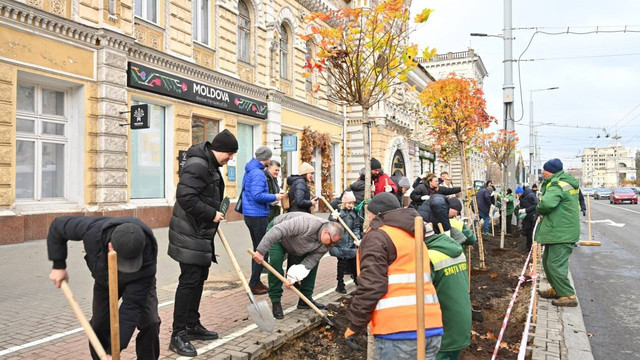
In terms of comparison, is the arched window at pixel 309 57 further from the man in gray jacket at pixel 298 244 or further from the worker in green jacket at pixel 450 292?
the worker in green jacket at pixel 450 292

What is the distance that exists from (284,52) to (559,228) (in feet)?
45.9

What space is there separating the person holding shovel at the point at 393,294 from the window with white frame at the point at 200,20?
12.1 meters

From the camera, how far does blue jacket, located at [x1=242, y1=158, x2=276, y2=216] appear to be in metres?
6.05

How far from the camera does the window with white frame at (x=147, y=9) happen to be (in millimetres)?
11422

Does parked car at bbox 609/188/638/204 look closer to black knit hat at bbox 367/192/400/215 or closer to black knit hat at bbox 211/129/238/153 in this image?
black knit hat at bbox 211/129/238/153

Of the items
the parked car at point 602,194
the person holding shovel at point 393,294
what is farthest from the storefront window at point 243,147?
the parked car at point 602,194

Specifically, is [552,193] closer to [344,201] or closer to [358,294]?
[344,201]

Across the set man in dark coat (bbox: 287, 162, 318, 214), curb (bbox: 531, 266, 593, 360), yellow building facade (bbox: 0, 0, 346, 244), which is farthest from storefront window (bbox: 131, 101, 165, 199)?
curb (bbox: 531, 266, 593, 360)

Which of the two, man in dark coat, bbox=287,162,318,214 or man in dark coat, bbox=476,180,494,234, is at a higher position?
man in dark coat, bbox=287,162,318,214

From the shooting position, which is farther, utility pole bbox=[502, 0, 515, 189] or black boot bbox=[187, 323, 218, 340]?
utility pole bbox=[502, 0, 515, 189]

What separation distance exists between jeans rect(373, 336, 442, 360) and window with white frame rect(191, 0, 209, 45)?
12.3m

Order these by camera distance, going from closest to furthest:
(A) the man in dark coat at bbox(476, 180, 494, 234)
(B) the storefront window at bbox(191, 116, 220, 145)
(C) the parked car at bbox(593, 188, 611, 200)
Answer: (B) the storefront window at bbox(191, 116, 220, 145) < (A) the man in dark coat at bbox(476, 180, 494, 234) < (C) the parked car at bbox(593, 188, 611, 200)

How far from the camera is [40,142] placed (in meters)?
9.41

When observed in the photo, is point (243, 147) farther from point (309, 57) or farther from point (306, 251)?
point (306, 251)
